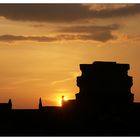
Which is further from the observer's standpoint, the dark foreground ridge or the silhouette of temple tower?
the silhouette of temple tower

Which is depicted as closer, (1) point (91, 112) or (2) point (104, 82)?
(1) point (91, 112)

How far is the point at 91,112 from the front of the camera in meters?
78.6

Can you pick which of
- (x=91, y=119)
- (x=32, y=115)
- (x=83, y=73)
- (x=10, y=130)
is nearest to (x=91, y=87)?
(x=83, y=73)

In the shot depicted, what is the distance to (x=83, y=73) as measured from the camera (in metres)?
95.7

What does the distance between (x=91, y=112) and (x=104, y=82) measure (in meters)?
20.6

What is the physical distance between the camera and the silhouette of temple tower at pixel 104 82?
90.3 m

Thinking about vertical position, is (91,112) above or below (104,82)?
below

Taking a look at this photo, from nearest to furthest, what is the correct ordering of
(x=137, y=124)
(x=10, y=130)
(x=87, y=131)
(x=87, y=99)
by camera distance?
(x=10, y=130), (x=87, y=131), (x=137, y=124), (x=87, y=99)

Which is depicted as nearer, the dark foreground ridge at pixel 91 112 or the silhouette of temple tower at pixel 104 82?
the dark foreground ridge at pixel 91 112

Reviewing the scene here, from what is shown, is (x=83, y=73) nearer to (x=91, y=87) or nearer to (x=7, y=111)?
(x=91, y=87)

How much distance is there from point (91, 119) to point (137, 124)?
25.2 feet

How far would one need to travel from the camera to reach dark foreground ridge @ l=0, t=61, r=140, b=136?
196 ft

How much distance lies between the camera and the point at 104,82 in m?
98.3

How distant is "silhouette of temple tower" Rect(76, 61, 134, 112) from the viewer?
9031 centimetres
